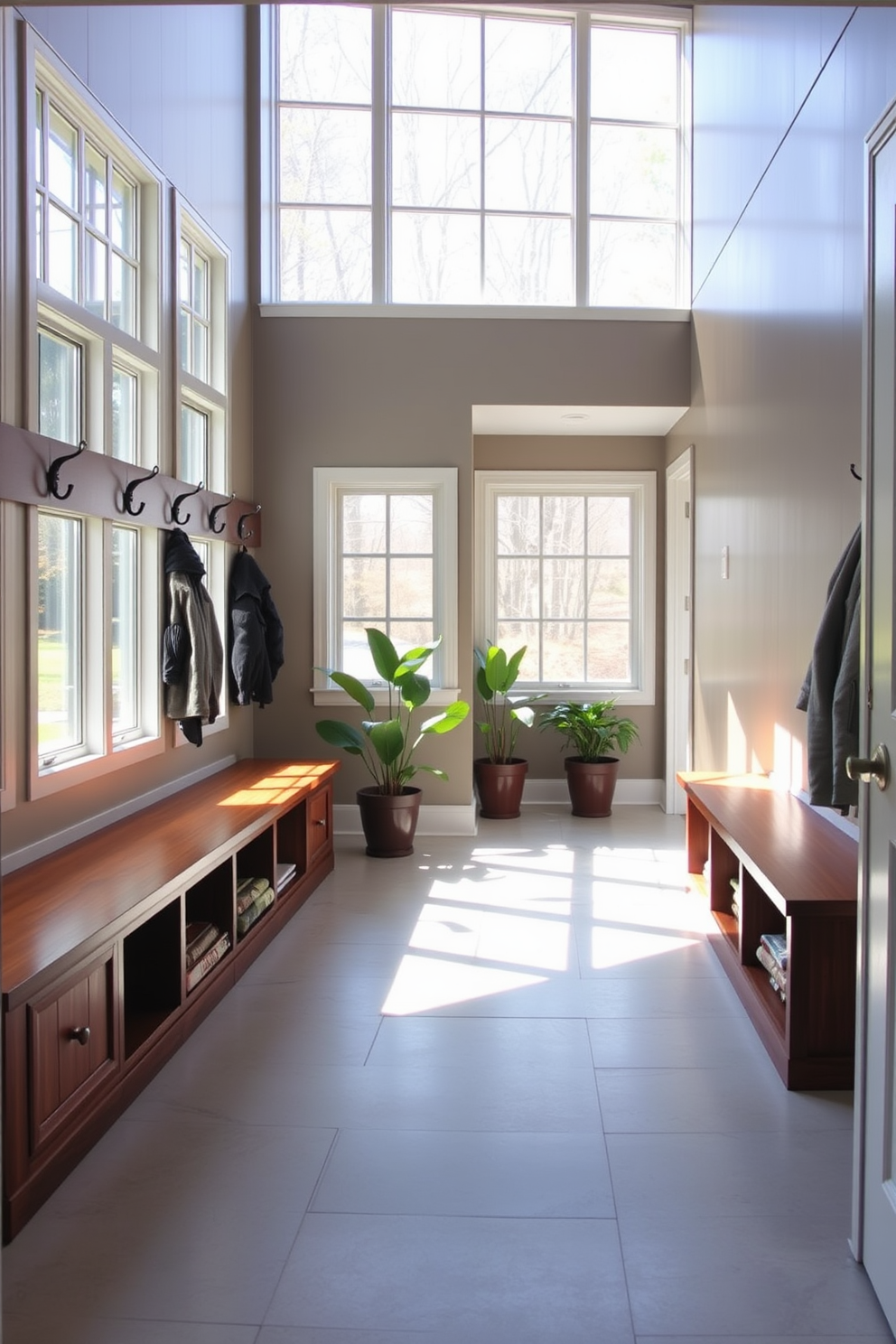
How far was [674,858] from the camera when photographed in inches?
223

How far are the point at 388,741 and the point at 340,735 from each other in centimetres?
31

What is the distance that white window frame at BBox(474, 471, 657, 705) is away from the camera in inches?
285

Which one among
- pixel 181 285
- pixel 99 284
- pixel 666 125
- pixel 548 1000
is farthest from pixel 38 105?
pixel 666 125

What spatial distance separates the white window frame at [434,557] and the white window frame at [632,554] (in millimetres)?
1029

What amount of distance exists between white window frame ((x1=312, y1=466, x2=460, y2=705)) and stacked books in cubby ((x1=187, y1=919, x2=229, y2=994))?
2.63 metres

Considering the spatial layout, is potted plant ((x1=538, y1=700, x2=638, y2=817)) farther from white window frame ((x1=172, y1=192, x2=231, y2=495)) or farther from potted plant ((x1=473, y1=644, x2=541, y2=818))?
white window frame ((x1=172, y1=192, x2=231, y2=495))

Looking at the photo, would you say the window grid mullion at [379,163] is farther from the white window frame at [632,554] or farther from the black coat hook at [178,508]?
the black coat hook at [178,508]

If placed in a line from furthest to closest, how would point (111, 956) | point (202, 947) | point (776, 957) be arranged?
point (202, 947) < point (776, 957) < point (111, 956)

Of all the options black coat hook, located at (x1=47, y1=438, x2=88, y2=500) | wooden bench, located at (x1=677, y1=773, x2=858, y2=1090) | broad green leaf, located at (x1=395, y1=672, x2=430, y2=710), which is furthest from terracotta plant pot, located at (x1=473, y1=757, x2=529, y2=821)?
black coat hook, located at (x1=47, y1=438, x2=88, y2=500)

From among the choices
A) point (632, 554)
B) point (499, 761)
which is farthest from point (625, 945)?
point (632, 554)

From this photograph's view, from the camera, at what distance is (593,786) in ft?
22.2

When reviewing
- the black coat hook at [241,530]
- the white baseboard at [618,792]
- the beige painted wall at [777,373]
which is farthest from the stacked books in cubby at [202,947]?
the white baseboard at [618,792]

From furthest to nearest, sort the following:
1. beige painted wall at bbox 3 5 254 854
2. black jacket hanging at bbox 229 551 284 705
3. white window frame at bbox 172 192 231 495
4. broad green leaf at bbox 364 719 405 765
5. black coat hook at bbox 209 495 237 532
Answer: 1. broad green leaf at bbox 364 719 405 765
2. black jacket hanging at bbox 229 551 284 705
3. white window frame at bbox 172 192 231 495
4. black coat hook at bbox 209 495 237 532
5. beige painted wall at bbox 3 5 254 854

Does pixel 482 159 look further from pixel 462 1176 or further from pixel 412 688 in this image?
pixel 462 1176
